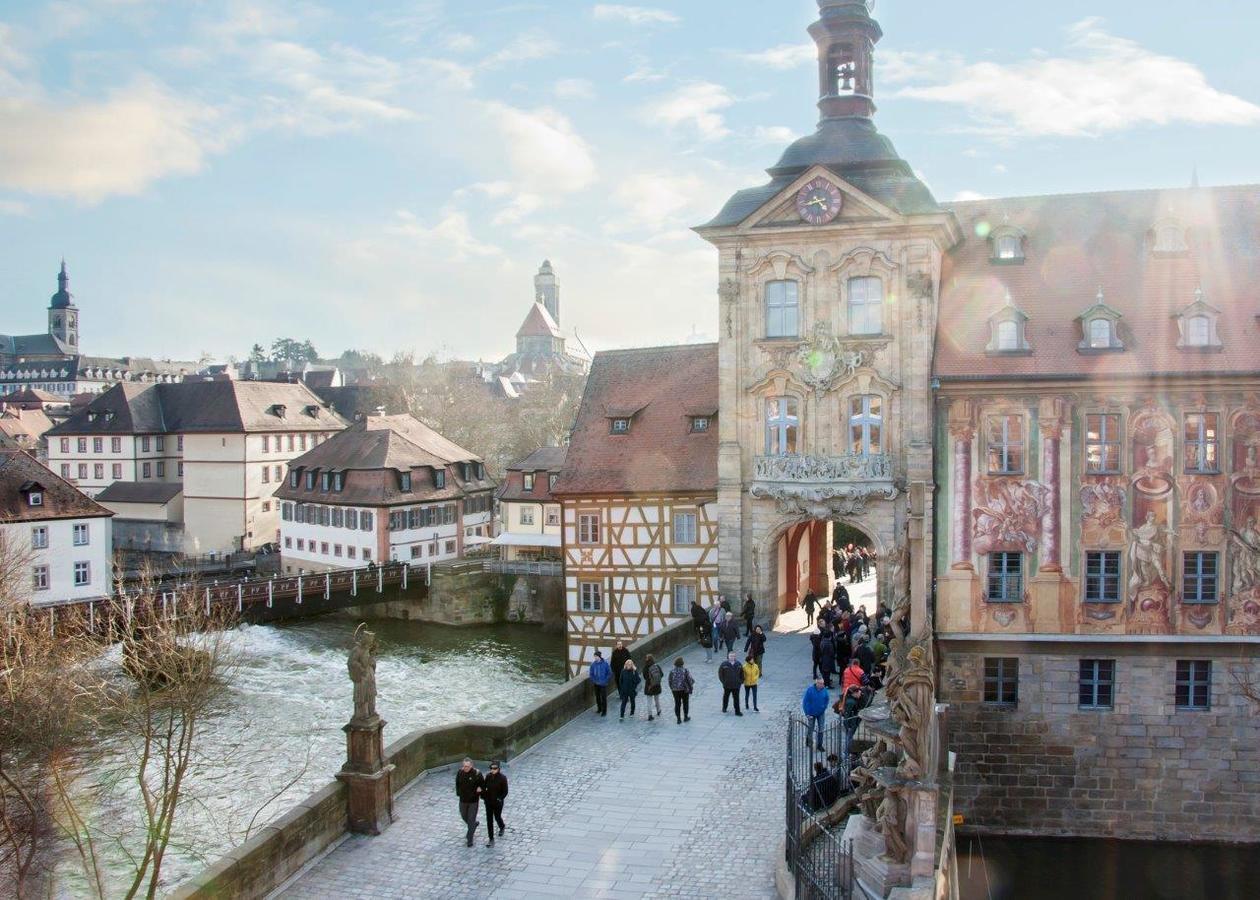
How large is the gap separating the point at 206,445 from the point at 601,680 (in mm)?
51842

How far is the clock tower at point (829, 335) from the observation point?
1103 inches

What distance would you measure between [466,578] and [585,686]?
2776 centimetres

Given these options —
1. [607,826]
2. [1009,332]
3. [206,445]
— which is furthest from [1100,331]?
[206,445]

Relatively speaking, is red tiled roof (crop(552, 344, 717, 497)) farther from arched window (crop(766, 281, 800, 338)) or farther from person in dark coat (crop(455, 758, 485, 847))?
person in dark coat (crop(455, 758, 485, 847))

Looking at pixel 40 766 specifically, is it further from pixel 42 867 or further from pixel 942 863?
pixel 942 863

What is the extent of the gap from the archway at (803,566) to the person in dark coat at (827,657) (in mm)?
6946

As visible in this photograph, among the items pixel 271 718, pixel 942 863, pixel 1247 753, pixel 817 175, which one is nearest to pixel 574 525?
pixel 271 718

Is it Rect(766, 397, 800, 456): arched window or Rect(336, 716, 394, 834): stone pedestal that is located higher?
Rect(766, 397, 800, 456): arched window

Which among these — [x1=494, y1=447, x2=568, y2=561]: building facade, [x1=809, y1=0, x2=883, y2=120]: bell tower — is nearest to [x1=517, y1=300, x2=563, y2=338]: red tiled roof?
[x1=494, y1=447, x2=568, y2=561]: building facade


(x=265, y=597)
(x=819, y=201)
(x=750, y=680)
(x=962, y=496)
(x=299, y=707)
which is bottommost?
(x=299, y=707)

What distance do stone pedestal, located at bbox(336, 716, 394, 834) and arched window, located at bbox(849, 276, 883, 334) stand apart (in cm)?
1697

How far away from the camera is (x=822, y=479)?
28547mm

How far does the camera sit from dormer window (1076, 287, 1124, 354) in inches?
1041

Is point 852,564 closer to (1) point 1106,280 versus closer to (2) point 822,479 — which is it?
(2) point 822,479
